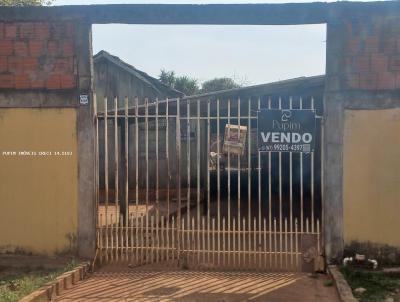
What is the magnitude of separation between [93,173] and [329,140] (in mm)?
3305

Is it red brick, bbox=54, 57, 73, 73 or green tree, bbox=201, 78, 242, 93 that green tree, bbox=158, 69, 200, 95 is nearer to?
green tree, bbox=201, 78, 242, 93

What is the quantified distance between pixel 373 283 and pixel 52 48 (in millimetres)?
5248

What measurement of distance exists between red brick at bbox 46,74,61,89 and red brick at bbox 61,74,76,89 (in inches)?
2.2

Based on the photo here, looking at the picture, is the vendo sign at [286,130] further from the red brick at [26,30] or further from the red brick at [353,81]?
the red brick at [26,30]

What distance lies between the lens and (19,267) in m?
6.72

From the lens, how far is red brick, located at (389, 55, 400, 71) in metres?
6.50

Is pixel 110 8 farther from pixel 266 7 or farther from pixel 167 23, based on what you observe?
pixel 266 7

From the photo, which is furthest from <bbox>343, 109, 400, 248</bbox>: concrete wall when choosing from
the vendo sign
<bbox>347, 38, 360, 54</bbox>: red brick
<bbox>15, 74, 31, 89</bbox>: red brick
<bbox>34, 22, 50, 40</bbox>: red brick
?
<bbox>15, 74, 31, 89</bbox>: red brick

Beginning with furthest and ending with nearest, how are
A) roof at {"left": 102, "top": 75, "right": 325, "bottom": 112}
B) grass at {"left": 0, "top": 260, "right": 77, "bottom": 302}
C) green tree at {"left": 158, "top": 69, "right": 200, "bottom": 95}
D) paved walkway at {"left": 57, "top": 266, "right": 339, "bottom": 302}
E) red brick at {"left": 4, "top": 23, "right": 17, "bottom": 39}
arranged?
1. green tree at {"left": 158, "top": 69, "right": 200, "bottom": 95}
2. roof at {"left": 102, "top": 75, "right": 325, "bottom": 112}
3. red brick at {"left": 4, "top": 23, "right": 17, "bottom": 39}
4. paved walkway at {"left": 57, "top": 266, "right": 339, "bottom": 302}
5. grass at {"left": 0, "top": 260, "right": 77, "bottom": 302}

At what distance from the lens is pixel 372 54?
21.4 ft

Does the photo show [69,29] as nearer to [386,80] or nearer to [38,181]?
[38,181]

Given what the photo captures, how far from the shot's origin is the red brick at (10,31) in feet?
22.5

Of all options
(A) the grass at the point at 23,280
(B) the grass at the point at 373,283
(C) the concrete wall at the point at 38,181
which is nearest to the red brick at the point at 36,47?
(C) the concrete wall at the point at 38,181

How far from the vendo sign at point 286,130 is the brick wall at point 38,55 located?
276cm
